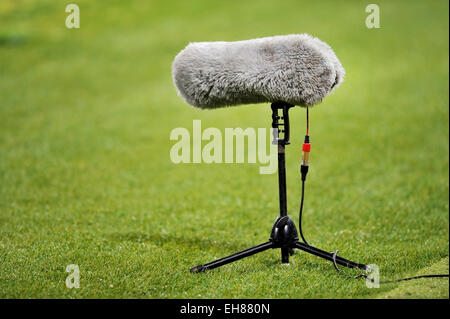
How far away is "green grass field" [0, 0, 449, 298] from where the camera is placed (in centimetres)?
452

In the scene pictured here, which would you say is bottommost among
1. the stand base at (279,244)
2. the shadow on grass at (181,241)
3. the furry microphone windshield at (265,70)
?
the shadow on grass at (181,241)

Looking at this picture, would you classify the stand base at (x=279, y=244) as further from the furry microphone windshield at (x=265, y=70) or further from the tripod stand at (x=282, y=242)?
the furry microphone windshield at (x=265, y=70)

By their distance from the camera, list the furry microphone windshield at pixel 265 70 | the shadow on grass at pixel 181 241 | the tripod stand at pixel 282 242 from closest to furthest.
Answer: the furry microphone windshield at pixel 265 70, the tripod stand at pixel 282 242, the shadow on grass at pixel 181 241

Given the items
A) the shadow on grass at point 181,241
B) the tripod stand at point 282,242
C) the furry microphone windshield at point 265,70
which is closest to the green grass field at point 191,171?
the shadow on grass at point 181,241

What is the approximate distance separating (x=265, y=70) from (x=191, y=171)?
4.47 metres

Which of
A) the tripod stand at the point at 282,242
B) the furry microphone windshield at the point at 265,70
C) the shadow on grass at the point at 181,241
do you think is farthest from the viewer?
the shadow on grass at the point at 181,241

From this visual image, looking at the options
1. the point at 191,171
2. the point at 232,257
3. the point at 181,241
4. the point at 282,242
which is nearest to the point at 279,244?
the point at 282,242

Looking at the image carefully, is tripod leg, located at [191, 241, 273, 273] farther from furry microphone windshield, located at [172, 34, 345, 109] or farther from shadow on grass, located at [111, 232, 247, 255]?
furry microphone windshield, located at [172, 34, 345, 109]

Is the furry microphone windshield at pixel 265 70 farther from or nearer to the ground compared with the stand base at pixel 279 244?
farther from the ground

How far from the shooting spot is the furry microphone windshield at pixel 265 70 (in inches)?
162

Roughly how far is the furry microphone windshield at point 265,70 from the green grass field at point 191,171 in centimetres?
138

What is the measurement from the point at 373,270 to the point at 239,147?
5642mm

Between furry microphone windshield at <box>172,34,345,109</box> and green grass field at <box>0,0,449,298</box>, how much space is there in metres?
1.38
